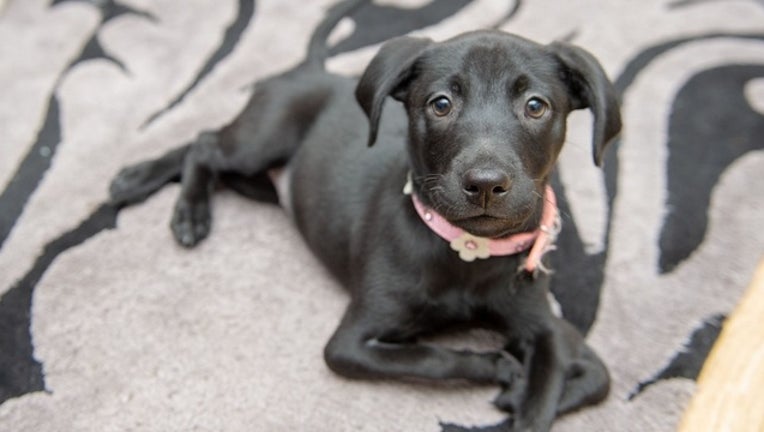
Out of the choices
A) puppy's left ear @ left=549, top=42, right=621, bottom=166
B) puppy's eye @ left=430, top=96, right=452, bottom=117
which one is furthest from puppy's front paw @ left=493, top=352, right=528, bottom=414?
puppy's eye @ left=430, top=96, right=452, bottom=117

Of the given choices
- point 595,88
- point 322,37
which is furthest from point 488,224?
point 322,37

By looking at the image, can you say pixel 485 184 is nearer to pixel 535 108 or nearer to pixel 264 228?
pixel 535 108

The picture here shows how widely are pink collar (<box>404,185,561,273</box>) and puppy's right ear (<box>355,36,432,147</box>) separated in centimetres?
23

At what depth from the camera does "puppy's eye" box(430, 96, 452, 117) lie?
193 centimetres

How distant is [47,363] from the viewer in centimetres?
225

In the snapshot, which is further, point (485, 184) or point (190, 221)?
point (190, 221)

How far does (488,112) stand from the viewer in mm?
1858

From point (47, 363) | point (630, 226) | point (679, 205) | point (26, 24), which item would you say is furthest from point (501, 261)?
point (26, 24)

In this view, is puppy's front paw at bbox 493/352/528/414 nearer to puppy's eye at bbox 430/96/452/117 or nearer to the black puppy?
the black puppy

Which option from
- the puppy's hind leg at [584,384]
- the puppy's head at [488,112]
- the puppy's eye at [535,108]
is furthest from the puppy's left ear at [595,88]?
the puppy's hind leg at [584,384]

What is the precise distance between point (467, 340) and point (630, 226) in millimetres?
759

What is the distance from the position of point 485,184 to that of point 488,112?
226mm

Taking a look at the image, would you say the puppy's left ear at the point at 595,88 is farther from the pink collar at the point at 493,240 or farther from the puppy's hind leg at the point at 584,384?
the puppy's hind leg at the point at 584,384

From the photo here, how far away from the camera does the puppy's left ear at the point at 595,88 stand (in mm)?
1921
